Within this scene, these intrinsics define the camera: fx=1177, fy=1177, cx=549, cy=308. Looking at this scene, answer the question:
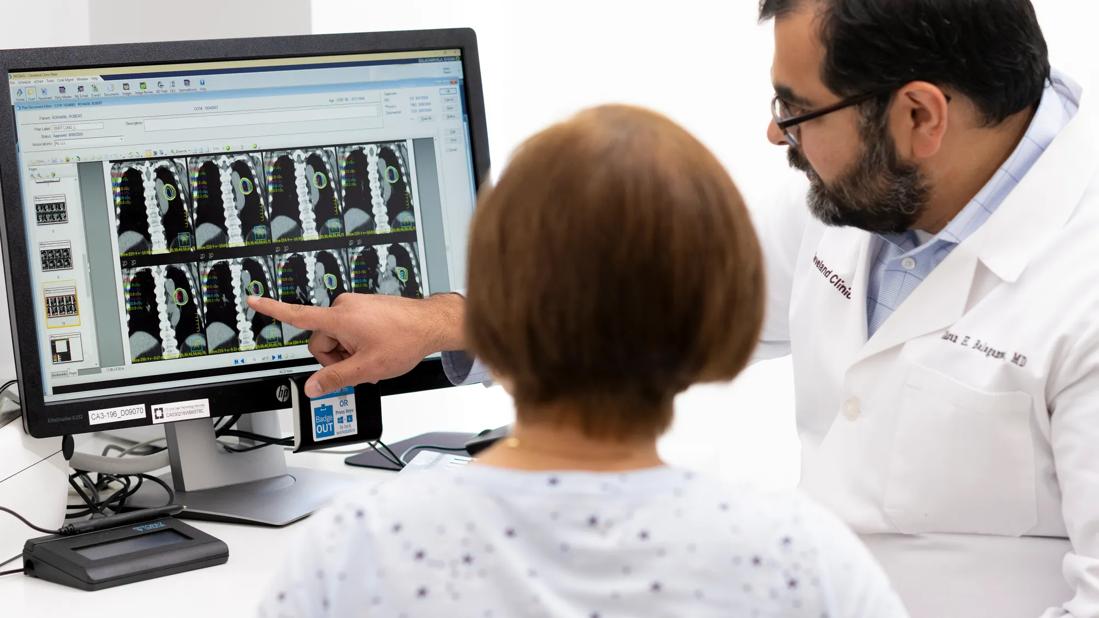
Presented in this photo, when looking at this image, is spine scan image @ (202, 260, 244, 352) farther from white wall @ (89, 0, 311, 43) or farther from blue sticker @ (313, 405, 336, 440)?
white wall @ (89, 0, 311, 43)

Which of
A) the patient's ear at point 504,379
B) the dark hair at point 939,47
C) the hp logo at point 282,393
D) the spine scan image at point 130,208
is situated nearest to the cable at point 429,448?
the hp logo at point 282,393

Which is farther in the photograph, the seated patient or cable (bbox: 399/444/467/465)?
cable (bbox: 399/444/467/465)

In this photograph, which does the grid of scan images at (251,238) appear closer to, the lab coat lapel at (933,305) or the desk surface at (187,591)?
the desk surface at (187,591)

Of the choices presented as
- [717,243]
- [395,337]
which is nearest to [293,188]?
→ [395,337]

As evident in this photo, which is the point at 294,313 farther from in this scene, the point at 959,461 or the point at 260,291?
the point at 959,461

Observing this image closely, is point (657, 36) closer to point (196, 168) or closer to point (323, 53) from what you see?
point (323, 53)

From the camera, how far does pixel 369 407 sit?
1449 mm

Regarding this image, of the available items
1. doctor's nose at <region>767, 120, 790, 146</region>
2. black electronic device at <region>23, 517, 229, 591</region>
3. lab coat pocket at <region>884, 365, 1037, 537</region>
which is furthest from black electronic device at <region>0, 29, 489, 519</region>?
lab coat pocket at <region>884, 365, 1037, 537</region>

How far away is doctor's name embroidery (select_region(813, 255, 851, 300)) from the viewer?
55.0 inches

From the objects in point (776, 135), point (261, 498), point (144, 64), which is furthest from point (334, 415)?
point (776, 135)

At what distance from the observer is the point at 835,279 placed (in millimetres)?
1415

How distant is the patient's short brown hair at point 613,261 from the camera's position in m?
0.64

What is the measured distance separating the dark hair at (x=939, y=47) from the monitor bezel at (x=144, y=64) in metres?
0.46

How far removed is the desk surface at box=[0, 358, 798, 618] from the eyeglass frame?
30 cm
